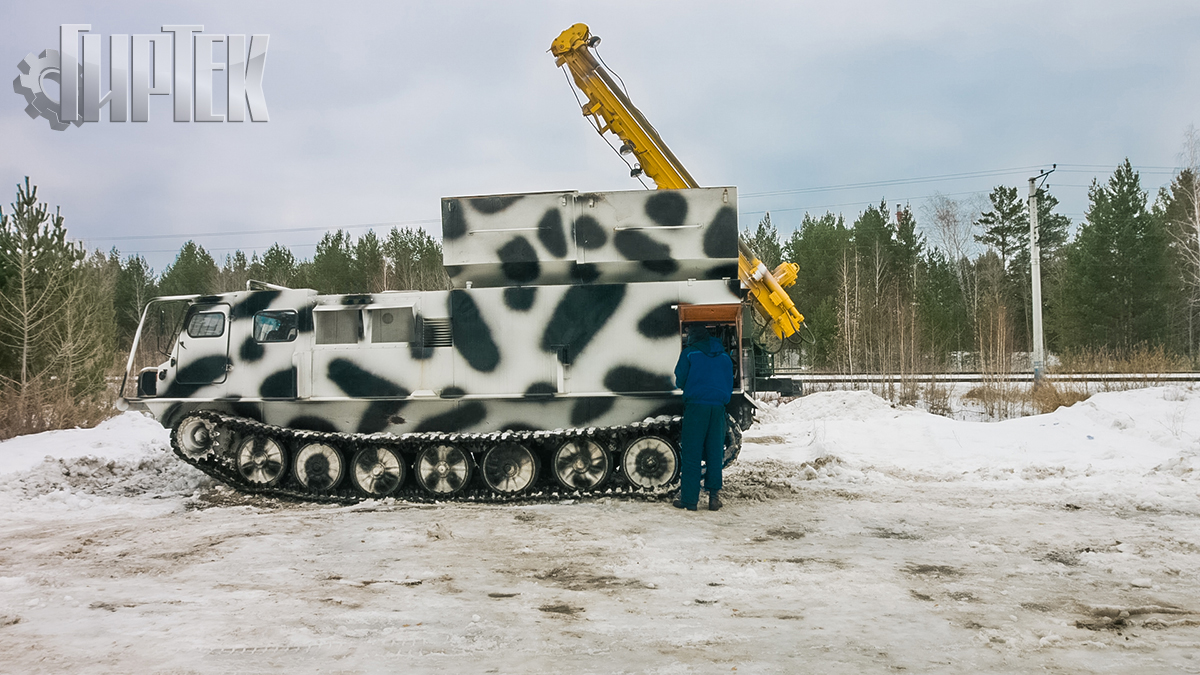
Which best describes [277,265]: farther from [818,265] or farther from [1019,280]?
[1019,280]

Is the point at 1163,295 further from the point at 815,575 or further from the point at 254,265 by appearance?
the point at 254,265

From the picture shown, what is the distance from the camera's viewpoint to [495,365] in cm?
886

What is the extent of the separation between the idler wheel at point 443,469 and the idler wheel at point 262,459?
1799 millimetres

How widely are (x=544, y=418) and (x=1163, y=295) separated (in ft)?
114

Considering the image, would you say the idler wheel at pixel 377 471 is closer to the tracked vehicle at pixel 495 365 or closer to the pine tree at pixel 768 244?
the tracked vehicle at pixel 495 365

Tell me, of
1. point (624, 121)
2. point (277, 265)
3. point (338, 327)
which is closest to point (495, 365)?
point (338, 327)

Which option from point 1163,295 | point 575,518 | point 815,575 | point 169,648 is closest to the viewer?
point 169,648

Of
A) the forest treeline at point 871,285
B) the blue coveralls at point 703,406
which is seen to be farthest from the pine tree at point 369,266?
the blue coveralls at point 703,406

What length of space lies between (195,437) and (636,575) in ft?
20.7

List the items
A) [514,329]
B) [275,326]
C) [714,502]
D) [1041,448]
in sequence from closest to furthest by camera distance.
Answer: [714,502] < [514,329] < [275,326] < [1041,448]

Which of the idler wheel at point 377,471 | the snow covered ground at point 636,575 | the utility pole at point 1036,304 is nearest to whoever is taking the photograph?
the snow covered ground at point 636,575

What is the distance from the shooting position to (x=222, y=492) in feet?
31.3

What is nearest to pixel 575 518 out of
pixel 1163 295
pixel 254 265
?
pixel 1163 295

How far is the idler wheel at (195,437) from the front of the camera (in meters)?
9.03
